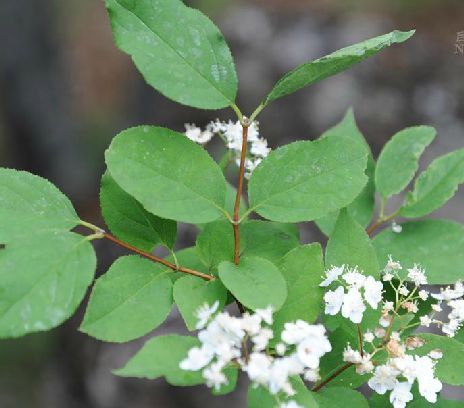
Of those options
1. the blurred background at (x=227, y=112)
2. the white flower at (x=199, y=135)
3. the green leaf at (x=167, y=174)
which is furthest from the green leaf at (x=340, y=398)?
the blurred background at (x=227, y=112)

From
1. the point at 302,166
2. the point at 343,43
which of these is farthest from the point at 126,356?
the point at 343,43

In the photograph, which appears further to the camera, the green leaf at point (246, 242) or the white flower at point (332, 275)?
the green leaf at point (246, 242)

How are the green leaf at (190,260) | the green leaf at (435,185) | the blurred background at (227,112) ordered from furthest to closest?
the blurred background at (227,112)
the green leaf at (435,185)
the green leaf at (190,260)

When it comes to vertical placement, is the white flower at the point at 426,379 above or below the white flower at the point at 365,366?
below

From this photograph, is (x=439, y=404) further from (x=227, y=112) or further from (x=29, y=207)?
(x=227, y=112)

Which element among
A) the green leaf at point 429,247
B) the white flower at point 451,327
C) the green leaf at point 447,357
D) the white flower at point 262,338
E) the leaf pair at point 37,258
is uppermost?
the leaf pair at point 37,258

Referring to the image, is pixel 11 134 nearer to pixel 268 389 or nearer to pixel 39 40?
pixel 39 40

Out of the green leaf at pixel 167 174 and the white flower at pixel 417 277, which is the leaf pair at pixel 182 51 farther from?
the white flower at pixel 417 277
